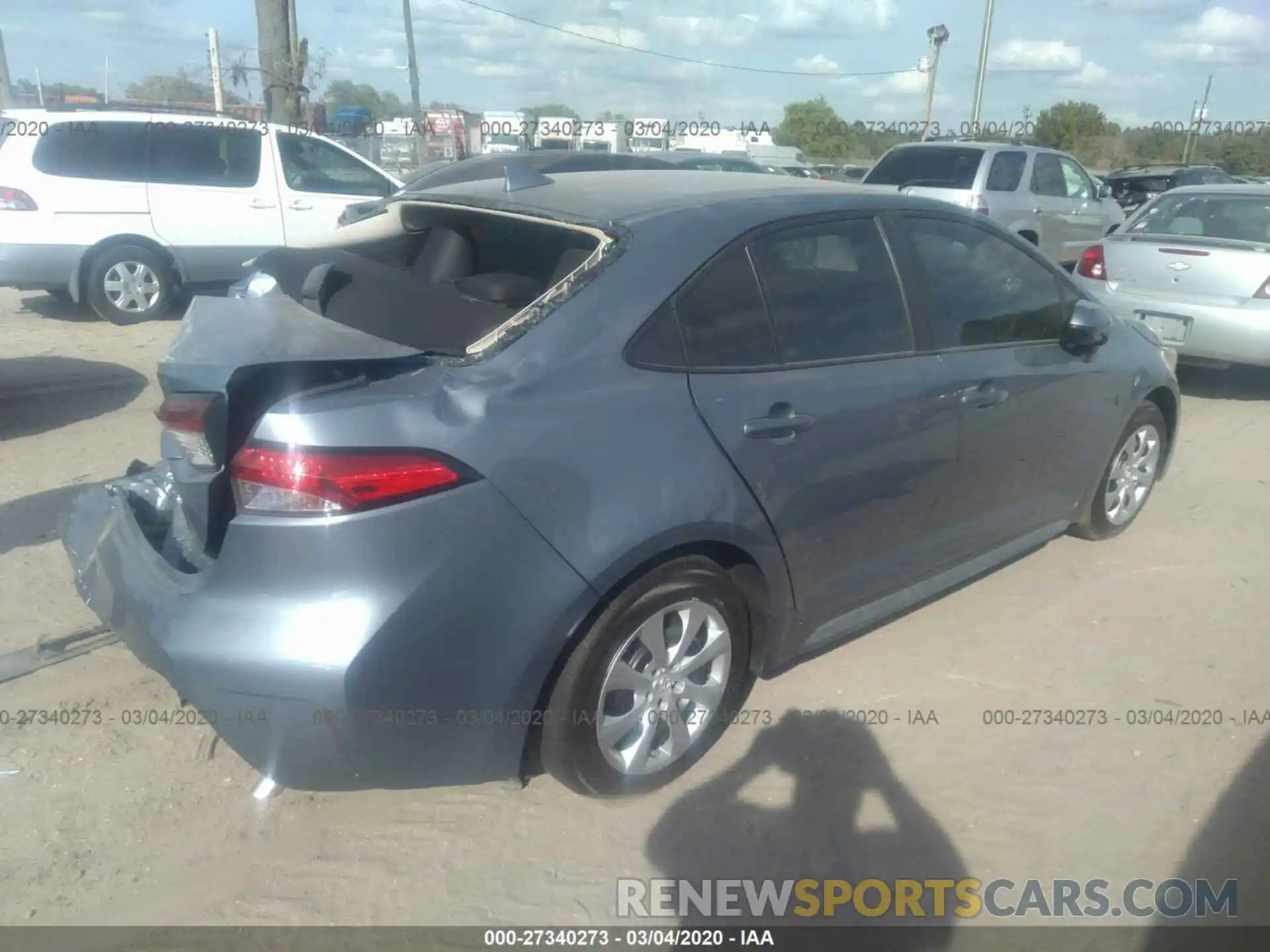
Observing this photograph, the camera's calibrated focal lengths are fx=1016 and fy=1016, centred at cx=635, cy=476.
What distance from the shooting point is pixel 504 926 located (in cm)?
255

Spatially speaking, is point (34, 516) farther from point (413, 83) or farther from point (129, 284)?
point (413, 83)

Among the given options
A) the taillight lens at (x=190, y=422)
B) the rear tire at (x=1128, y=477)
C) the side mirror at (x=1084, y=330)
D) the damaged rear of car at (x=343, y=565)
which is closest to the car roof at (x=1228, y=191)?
the rear tire at (x=1128, y=477)

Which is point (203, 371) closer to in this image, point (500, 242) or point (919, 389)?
point (500, 242)

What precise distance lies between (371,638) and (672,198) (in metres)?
1.69

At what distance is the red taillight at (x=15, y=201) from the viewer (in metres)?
8.52

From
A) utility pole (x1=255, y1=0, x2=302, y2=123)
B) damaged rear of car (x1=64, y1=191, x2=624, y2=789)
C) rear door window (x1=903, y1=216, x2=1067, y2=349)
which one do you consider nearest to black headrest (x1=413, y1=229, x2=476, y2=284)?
damaged rear of car (x1=64, y1=191, x2=624, y2=789)

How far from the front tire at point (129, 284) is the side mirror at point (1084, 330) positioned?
7.99m

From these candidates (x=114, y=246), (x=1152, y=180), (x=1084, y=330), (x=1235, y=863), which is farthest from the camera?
(x=1152, y=180)

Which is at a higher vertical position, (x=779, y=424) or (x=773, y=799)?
(x=779, y=424)

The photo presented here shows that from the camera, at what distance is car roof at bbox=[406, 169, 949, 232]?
3.08 meters

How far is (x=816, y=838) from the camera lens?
9.43 ft

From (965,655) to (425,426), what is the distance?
8.03 ft

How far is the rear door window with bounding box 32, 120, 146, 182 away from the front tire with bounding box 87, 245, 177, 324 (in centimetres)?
67

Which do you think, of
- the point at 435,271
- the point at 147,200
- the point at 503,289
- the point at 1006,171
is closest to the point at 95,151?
the point at 147,200
